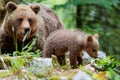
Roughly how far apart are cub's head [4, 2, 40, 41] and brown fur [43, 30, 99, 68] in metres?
0.65

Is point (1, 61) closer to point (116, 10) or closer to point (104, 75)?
point (104, 75)

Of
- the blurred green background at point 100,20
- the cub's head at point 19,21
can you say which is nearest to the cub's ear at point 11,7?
the cub's head at point 19,21

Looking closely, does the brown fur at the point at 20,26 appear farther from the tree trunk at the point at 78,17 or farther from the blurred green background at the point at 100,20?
the tree trunk at the point at 78,17

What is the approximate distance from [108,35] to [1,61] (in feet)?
31.9

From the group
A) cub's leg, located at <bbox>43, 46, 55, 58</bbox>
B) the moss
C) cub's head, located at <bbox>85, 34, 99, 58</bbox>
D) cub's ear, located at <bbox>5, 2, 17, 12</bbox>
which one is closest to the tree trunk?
cub's ear, located at <bbox>5, 2, 17, 12</bbox>

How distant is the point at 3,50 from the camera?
951 centimetres

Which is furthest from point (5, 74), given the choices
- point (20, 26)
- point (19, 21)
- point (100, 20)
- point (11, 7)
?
point (100, 20)

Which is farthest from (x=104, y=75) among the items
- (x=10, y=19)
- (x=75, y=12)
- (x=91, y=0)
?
(x=75, y=12)

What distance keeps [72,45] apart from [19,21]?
1555mm

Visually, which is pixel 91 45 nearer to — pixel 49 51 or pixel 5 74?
pixel 49 51

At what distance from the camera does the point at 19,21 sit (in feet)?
29.6

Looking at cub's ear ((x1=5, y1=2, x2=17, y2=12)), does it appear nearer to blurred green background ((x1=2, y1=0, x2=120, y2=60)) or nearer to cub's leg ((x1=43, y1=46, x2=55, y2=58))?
cub's leg ((x1=43, y1=46, x2=55, y2=58))

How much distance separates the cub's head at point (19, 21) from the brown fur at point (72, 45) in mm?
645

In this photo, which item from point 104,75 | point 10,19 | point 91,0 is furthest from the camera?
point 91,0
